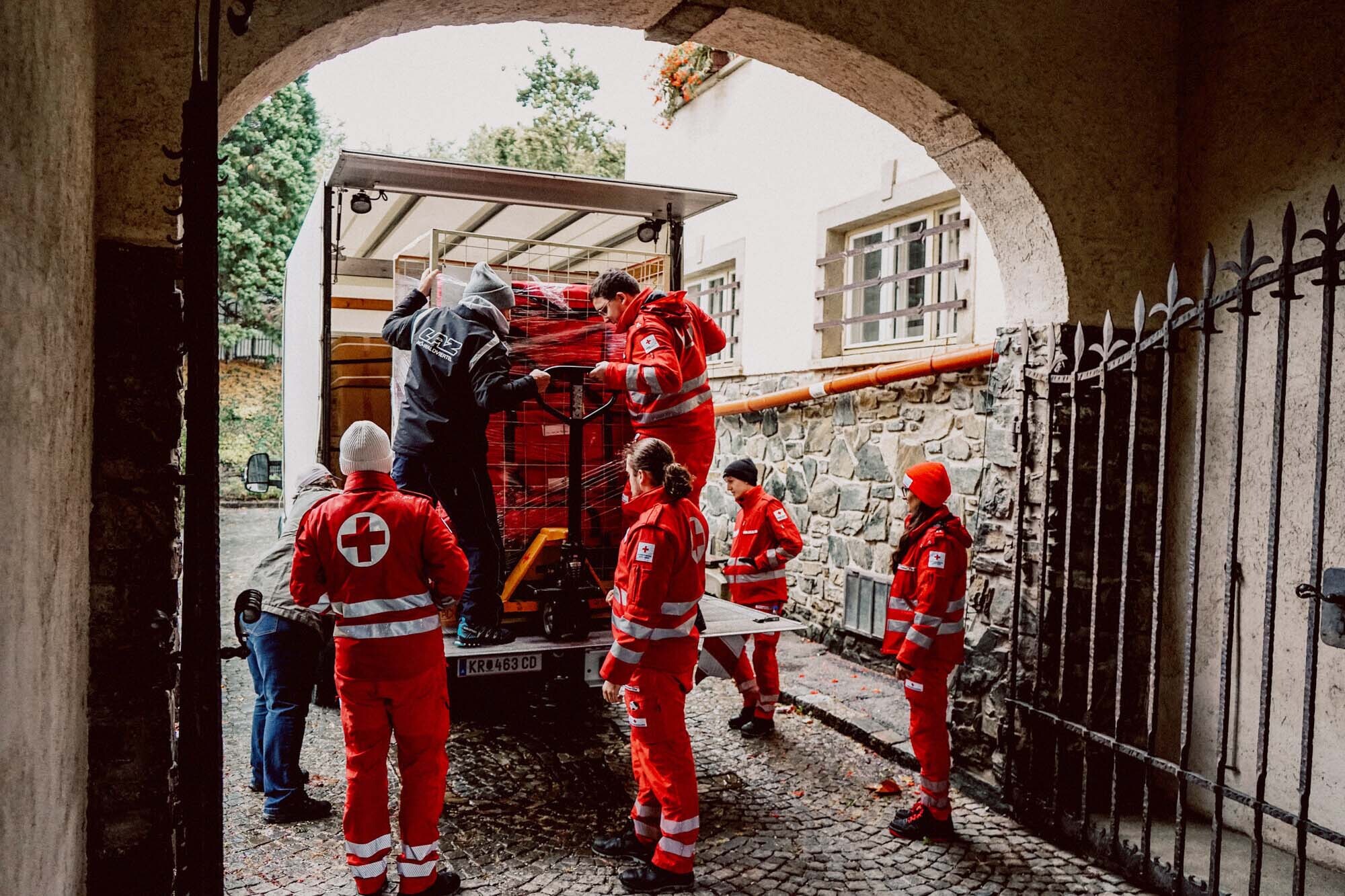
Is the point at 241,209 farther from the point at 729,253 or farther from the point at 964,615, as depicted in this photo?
the point at 964,615

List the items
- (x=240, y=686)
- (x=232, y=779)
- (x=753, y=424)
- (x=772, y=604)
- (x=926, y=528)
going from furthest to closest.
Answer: (x=753, y=424), (x=240, y=686), (x=772, y=604), (x=232, y=779), (x=926, y=528)

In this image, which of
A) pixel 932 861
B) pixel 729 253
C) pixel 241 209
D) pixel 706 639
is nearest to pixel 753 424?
pixel 729 253

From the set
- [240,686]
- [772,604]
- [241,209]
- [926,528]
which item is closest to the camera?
[926,528]

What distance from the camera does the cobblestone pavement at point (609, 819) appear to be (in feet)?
13.1

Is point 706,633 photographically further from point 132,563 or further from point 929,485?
point 132,563

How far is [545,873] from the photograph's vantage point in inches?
158

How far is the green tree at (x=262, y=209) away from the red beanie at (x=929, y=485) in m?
21.1

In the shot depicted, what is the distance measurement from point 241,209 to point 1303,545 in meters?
23.5

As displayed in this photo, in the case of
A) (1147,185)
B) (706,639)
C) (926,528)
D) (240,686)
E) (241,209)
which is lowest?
(240,686)

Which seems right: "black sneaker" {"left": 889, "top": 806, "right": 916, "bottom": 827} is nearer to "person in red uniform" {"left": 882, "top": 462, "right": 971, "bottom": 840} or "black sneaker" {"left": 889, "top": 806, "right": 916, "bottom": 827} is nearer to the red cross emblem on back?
"person in red uniform" {"left": 882, "top": 462, "right": 971, "bottom": 840}

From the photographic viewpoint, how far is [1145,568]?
471 cm

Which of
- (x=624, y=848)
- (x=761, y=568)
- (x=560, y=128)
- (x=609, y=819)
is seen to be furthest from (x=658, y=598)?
(x=560, y=128)

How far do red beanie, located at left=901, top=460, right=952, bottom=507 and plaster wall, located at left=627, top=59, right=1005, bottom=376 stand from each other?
217 centimetres

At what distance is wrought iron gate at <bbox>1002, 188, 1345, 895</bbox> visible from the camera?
407 cm
